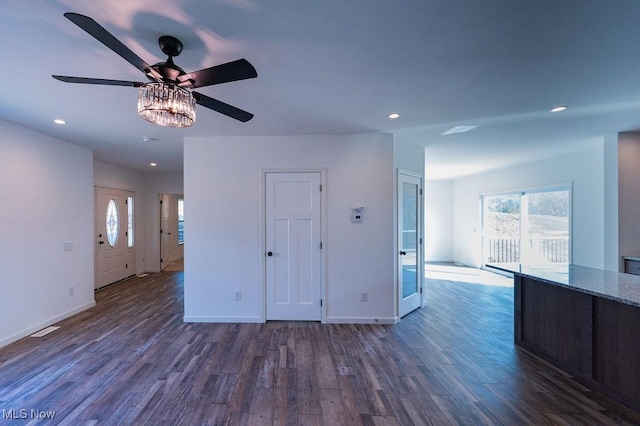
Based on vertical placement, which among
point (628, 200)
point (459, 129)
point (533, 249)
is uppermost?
point (459, 129)

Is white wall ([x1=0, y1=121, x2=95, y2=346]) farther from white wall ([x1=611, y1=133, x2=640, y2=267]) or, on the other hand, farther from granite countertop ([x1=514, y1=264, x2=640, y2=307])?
white wall ([x1=611, y1=133, x2=640, y2=267])

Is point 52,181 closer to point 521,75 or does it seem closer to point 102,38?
point 102,38

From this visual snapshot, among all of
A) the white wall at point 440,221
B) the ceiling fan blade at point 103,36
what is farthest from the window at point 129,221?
the white wall at point 440,221

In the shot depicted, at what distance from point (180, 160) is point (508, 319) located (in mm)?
6110

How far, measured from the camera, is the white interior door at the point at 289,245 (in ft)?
12.2

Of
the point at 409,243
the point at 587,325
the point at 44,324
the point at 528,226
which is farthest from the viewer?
the point at 528,226

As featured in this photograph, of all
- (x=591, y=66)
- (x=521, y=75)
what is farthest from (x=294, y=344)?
(x=591, y=66)

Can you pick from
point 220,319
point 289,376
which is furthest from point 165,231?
point 289,376

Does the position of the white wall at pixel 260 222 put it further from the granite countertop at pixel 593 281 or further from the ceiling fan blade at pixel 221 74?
the ceiling fan blade at pixel 221 74

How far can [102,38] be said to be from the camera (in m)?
1.18

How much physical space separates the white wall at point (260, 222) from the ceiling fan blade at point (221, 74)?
2.17 metres

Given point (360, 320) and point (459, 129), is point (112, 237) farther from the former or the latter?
point (459, 129)

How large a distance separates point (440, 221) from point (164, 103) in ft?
26.0

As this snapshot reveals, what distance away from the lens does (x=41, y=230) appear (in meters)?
3.53
